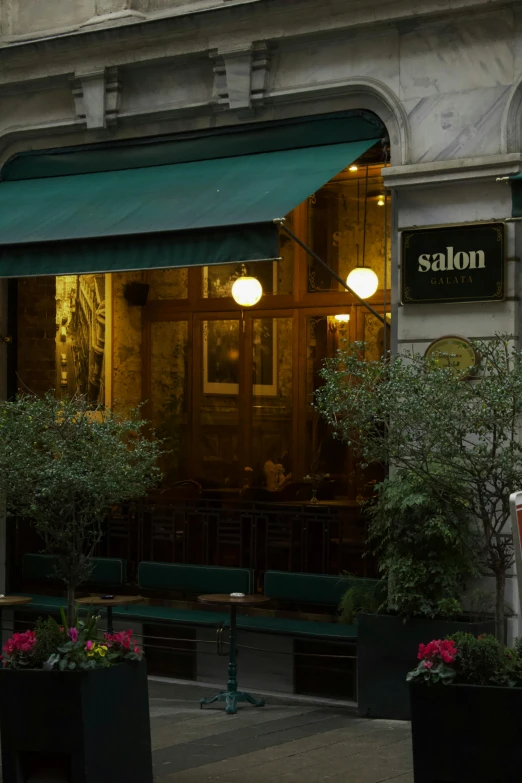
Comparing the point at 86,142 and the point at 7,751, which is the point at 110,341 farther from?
the point at 7,751

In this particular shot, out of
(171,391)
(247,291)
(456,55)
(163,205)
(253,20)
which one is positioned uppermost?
(253,20)

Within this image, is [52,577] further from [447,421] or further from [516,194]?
[447,421]

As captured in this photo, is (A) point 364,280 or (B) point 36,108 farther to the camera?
(A) point 364,280

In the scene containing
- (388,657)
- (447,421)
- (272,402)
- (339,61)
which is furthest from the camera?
(272,402)

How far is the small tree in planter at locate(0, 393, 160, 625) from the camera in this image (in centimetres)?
834

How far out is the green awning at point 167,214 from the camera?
9.66 m

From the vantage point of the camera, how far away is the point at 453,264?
9555mm

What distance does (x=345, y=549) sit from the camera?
36.0 feet

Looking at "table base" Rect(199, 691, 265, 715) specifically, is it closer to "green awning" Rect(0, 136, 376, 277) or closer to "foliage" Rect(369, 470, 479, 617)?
"foliage" Rect(369, 470, 479, 617)

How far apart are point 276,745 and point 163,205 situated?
461 cm

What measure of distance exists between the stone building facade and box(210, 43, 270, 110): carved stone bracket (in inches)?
0.5

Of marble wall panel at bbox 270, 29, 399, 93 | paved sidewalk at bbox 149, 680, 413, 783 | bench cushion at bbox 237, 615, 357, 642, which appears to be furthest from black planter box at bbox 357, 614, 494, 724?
marble wall panel at bbox 270, 29, 399, 93

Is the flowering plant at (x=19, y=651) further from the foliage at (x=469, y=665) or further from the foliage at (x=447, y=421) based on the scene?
the foliage at (x=447, y=421)

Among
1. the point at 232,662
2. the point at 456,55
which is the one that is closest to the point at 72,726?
the point at 232,662
